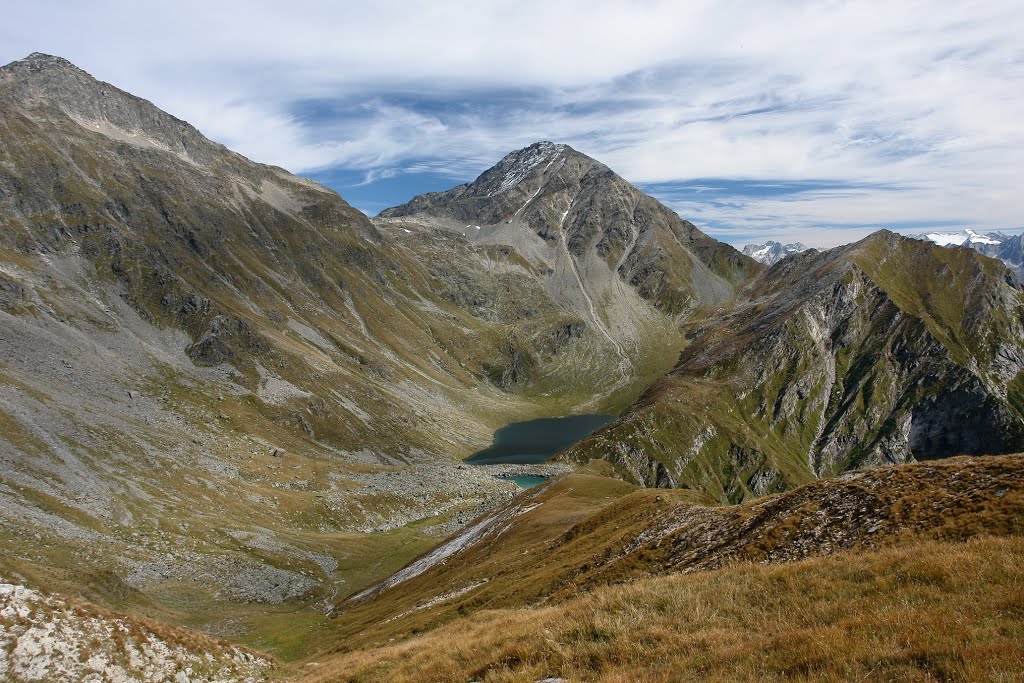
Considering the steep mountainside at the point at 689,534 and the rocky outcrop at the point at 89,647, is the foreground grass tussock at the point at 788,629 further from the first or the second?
the rocky outcrop at the point at 89,647

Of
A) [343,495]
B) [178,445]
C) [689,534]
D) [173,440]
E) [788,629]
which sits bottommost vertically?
[343,495]

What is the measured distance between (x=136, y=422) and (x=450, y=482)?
65.6m

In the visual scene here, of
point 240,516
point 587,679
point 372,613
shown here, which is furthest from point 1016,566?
point 240,516

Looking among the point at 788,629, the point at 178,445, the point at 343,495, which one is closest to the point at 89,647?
the point at 788,629

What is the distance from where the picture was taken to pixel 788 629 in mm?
13586

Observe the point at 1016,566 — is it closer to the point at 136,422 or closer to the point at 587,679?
the point at 587,679

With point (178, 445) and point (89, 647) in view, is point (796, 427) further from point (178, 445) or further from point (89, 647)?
point (89, 647)

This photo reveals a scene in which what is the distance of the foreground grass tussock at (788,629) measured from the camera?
425 inches

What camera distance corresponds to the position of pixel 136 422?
106062mm

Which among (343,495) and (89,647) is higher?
(89,647)

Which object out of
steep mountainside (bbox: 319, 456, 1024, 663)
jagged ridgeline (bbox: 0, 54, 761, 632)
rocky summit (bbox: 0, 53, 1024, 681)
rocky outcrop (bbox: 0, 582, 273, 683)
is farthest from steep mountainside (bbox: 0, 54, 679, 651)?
steep mountainside (bbox: 319, 456, 1024, 663)

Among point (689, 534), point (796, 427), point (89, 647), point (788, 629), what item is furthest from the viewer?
point (796, 427)

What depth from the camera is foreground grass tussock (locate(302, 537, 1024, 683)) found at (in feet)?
35.4

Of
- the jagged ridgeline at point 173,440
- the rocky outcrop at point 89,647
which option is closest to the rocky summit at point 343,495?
the rocky outcrop at point 89,647
